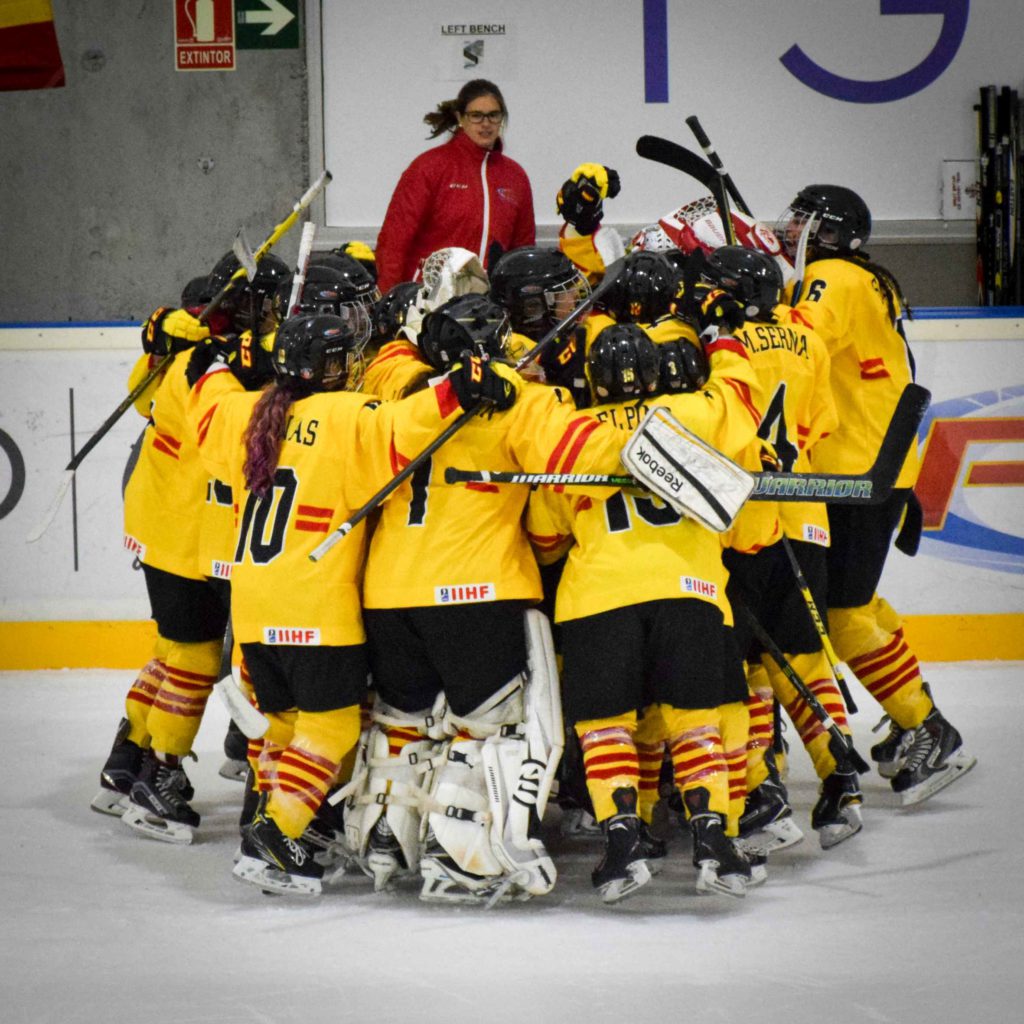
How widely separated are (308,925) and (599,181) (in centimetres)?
193

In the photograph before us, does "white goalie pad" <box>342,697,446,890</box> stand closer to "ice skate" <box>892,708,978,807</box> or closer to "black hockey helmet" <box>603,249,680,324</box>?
"black hockey helmet" <box>603,249,680,324</box>

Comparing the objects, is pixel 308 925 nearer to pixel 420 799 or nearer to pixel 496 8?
pixel 420 799

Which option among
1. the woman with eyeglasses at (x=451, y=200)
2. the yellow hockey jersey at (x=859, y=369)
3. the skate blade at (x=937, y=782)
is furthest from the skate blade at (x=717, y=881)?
the woman with eyeglasses at (x=451, y=200)

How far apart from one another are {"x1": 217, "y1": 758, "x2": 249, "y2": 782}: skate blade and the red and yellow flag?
328 cm

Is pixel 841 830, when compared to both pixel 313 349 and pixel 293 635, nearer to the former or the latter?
pixel 293 635

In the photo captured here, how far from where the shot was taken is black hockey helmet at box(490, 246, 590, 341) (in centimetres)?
387

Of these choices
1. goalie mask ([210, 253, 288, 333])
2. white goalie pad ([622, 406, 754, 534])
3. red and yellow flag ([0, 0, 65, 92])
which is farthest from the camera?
red and yellow flag ([0, 0, 65, 92])

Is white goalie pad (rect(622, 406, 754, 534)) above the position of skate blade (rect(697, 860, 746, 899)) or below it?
above

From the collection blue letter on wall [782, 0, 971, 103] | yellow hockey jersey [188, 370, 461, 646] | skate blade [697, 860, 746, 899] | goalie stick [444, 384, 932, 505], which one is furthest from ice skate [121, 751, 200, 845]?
blue letter on wall [782, 0, 971, 103]

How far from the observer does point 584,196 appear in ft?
14.1

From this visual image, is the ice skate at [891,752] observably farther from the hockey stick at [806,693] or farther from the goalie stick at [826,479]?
the goalie stick at [826,479]

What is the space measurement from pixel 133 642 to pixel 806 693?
273 centimetres

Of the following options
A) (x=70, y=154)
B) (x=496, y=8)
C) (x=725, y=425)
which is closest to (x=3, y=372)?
(x=70, y=154)

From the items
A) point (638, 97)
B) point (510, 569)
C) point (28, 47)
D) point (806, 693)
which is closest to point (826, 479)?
point (806, 693)
